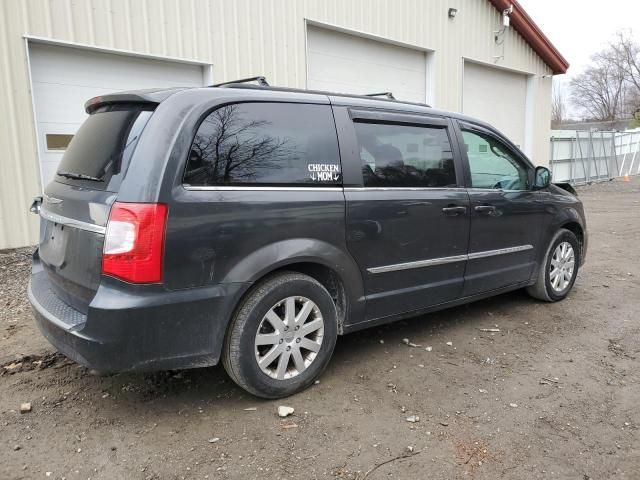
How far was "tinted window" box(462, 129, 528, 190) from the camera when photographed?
4.24 metres

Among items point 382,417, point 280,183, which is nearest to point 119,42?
point 280,183

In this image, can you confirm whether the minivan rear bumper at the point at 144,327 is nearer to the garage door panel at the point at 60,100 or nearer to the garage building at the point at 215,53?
the garage building at the point at 215,53

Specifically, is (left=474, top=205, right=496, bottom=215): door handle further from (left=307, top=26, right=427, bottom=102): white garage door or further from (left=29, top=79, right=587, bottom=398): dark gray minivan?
(left=307, top=26, right=427, bottom=102): white garage door

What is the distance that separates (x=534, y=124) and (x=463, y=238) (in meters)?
13.1

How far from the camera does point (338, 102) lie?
11.4 feet

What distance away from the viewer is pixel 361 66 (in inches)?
408

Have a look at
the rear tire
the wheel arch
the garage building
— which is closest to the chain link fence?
the garage building

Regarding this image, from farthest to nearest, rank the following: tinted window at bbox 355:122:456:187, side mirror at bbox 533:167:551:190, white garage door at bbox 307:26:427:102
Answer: white garage door at bbox 307:26:427:102, side mirror at bbox 533:167:551:190, tinted window at bbox 355:122:456:187

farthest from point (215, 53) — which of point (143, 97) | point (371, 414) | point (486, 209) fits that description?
point (371, 414)

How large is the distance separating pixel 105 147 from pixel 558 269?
421 cm

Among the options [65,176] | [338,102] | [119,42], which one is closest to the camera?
[65,176]

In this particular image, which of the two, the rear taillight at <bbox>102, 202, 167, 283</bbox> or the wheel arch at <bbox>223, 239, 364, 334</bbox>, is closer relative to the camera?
the rear taillight at <bbox>102, 202, 167, 283</bbox>

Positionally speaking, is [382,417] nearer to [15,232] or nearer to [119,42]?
[15,232]

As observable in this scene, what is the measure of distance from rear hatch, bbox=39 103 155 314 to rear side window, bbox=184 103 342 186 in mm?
357
